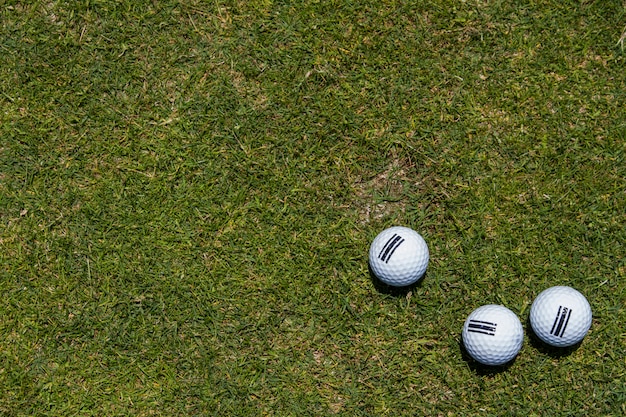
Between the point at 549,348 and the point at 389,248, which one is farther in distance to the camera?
the point at 549,348

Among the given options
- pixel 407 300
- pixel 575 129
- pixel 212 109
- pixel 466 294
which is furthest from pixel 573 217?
pixel 212 109

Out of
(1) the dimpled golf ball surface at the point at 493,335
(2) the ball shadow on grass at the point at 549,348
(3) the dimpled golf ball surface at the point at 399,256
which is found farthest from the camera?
(2) the ball shadow on grass at the point at 549,348

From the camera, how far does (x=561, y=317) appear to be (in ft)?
13.0

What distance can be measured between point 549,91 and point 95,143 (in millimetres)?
3437

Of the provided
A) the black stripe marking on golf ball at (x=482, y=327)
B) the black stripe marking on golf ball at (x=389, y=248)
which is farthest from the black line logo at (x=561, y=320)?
the black stripe marking on golf ball at (x=389, y=248)

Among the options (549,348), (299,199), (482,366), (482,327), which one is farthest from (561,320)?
(299,199)

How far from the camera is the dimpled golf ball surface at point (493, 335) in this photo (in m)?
3.93

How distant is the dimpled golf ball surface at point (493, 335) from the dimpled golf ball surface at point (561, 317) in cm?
15

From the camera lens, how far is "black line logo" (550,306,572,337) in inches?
155

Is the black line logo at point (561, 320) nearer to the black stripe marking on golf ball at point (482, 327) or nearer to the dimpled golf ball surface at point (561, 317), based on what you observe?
the dimpled golf ball surface at point (561, 317)

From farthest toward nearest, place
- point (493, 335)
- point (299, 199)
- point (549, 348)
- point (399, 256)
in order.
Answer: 1. point (299, 199)
2. point (549, 348)
3. point (399, 256)
4. point (493, 335)

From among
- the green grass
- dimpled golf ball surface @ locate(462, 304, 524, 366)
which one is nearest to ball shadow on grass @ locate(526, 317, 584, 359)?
the green grass

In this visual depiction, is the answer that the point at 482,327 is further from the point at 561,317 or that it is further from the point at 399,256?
the point at 399,256

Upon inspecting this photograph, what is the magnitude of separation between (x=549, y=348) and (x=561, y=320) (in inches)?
14.3
